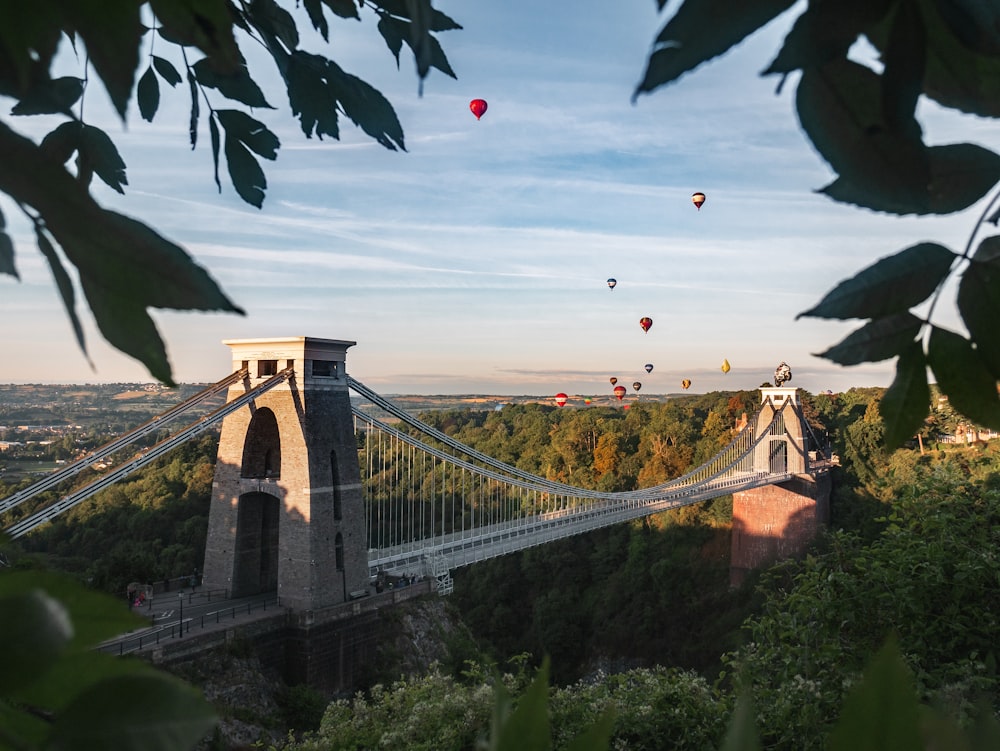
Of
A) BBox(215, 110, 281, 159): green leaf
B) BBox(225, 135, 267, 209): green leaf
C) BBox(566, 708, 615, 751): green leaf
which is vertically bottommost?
BBox(566, 708, 615, 751): green leaf

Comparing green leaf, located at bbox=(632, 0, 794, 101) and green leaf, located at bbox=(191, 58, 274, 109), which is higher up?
green leaf, located at bbox=(191, 58, 274, 109)

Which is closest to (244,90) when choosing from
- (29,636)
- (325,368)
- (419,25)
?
(419,25)

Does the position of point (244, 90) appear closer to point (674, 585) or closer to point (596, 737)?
point (596, 737)

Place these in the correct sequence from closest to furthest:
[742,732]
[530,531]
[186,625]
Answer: [742,732], [186,625], [530,531]

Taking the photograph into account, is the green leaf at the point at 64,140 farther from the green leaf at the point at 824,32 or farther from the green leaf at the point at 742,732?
the green leaf at the point at 742,732

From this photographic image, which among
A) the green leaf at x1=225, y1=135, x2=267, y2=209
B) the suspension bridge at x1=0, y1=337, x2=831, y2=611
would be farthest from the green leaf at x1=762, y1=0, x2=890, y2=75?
the suspension bridge at x1=0, y1=337, x2=831, y2=611

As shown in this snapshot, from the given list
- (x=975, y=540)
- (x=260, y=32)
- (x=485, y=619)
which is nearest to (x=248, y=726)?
(x=975, y=540)

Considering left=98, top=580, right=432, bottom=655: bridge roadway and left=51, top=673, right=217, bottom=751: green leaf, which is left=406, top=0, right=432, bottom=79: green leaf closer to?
left=51, top=673, right=217, bottom=751: green leaf
